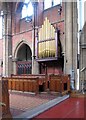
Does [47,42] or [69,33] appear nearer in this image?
[69,33]

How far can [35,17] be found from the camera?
1380 centimetres

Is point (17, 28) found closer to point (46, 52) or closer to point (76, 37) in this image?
point (46, 52)

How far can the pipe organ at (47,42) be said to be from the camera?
471 inches

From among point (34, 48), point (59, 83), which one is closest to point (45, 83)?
point (59, 83)

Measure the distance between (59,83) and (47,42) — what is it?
4.33 meters

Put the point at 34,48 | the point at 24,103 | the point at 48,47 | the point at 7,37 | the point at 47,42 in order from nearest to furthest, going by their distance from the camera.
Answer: the point at 24,103 < the point at 48,47 < the point at 47,42 < the point at 34,48 < the point at 7,37

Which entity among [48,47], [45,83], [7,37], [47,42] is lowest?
[45,83]

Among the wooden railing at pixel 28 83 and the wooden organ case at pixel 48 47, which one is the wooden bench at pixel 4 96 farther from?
the wooden organ case at pixel 48 47

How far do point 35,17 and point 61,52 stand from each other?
3562mm

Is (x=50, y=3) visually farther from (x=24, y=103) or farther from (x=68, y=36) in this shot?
(x=24, y=103)

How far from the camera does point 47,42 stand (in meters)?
12.4

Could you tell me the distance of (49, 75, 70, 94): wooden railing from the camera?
28.3ft

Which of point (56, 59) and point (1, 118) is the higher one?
point (56, 59)

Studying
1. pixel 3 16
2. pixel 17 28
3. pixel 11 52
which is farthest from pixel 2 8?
pixel 11 52
